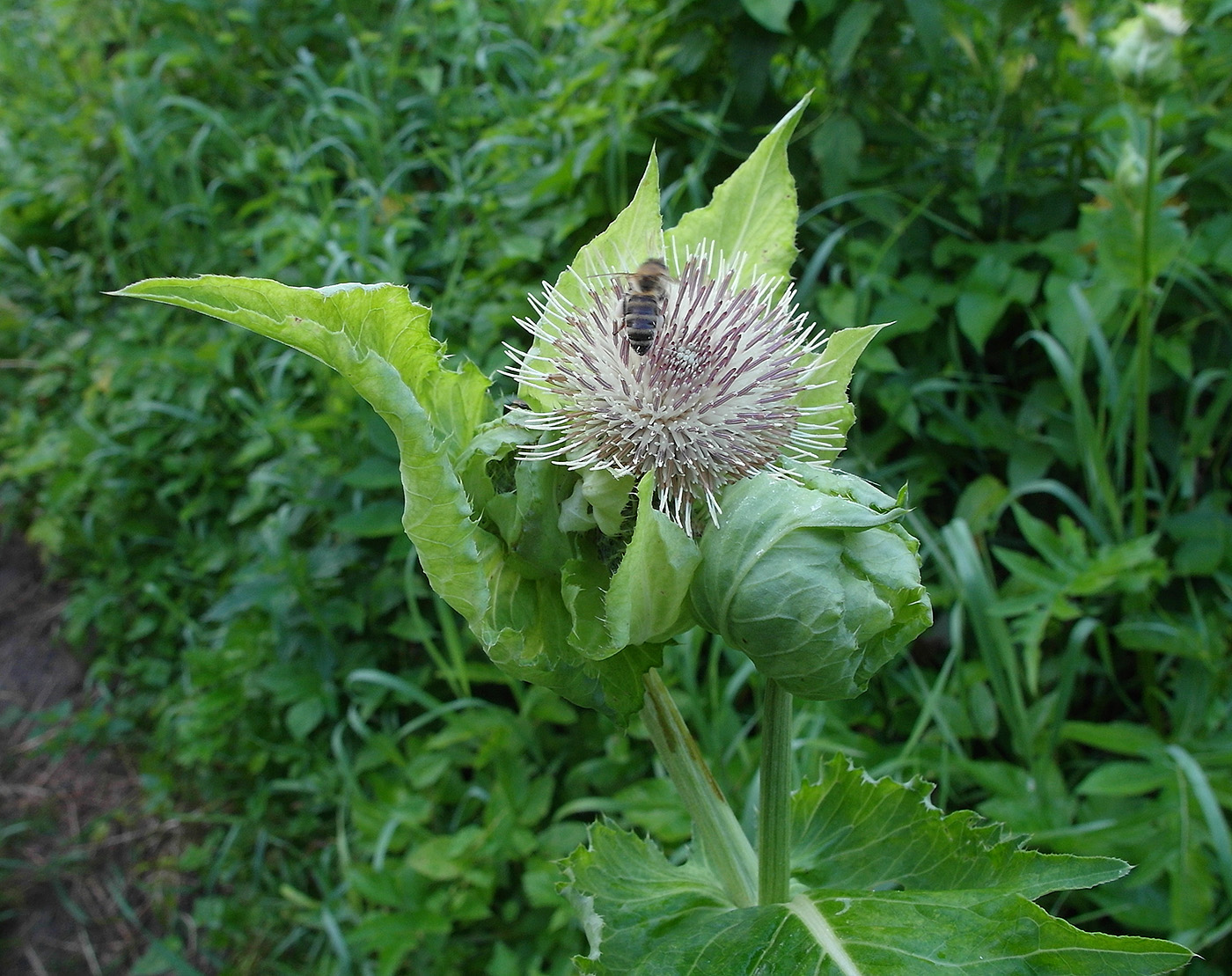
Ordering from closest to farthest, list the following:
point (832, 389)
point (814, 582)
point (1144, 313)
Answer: point (814, 582), point (832, 389), point (1144, 313)

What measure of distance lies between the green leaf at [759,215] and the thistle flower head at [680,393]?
143mm

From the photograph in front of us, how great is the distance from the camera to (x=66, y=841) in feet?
11.8

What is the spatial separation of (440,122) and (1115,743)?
3.60 metres

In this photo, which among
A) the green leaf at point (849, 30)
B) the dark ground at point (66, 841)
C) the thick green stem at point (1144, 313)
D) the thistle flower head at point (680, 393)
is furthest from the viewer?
the dark ground at point (66, 841)

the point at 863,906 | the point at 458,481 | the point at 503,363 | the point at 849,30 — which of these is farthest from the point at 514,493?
the point at 849,30

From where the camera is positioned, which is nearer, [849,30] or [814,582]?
[814,582]

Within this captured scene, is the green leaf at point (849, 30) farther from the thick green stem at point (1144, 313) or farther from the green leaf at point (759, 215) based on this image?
the green leaf at point (759, 215)

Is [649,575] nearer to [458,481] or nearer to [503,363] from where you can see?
[458,481]

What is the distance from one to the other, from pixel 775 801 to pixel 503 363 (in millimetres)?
2049

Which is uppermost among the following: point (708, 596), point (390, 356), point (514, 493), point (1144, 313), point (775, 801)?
point (390, 356)

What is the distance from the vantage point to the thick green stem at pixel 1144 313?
230 cm

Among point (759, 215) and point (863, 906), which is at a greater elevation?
point (759, 215)

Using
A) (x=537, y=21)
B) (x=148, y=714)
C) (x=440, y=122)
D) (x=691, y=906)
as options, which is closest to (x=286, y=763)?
(x=148, y=714)

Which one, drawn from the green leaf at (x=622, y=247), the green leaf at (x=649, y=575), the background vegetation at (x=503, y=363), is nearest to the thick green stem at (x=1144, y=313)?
the background vegetation at (x=503, y=363)
